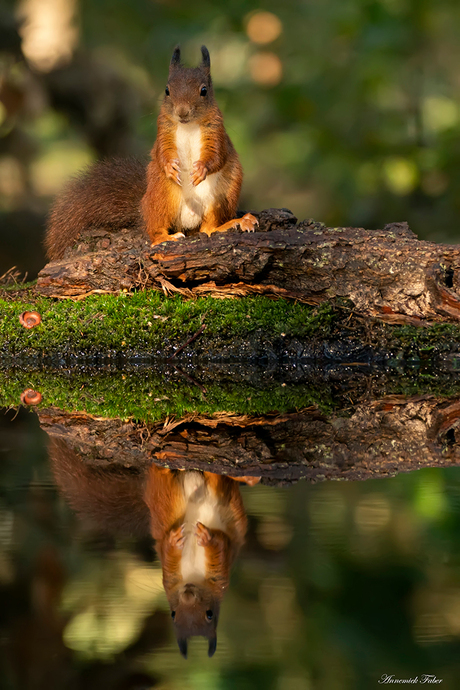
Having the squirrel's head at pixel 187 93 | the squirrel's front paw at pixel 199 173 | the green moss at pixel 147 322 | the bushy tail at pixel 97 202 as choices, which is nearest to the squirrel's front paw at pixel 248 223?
the squirrel's front paw at pixel 199 173

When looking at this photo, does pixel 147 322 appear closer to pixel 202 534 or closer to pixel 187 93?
pixel 187 93

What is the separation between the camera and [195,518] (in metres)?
1.89

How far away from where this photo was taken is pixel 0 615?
131 centimetres

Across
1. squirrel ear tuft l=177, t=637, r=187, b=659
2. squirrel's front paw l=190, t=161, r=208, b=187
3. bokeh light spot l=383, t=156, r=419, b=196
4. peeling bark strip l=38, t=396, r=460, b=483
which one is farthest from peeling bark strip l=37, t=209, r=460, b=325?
→ squirrel ear tuft l=177, t=637, r=187, b=659

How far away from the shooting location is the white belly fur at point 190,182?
510cm

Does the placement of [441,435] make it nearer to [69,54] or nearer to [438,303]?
[438,303]

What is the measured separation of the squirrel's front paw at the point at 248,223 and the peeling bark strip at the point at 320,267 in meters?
0.09

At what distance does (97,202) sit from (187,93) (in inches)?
58.1

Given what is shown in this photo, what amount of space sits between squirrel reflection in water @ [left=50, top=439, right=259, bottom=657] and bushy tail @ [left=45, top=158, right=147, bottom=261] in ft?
12.2

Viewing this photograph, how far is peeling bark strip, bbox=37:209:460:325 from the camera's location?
5.05 meters

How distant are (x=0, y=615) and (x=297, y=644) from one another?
1.76 ft

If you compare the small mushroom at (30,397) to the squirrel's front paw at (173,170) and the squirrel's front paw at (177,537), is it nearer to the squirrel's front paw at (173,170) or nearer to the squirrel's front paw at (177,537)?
the squirrel's front paw at (173,170)

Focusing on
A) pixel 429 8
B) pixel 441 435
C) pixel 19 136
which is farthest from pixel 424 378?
pixel 19 136

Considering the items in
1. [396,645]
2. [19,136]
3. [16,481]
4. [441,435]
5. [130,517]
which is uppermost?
[19,136]
